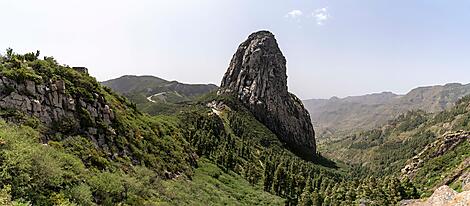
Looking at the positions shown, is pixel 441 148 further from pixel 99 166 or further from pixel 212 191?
pixel 99 166

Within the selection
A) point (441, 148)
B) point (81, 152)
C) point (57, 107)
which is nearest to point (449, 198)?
point (81, 152)

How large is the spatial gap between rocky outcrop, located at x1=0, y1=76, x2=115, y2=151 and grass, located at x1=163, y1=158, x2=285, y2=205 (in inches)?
691

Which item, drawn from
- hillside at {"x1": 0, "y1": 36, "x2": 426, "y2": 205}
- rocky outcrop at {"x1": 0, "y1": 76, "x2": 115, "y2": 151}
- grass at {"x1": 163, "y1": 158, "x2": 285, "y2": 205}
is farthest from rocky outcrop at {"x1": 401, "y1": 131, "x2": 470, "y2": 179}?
rocky outcrop at {"x1": 0, "y1": 76, "x2": 115, "y2": 151}

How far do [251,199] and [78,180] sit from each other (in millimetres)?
71830

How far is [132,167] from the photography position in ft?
220

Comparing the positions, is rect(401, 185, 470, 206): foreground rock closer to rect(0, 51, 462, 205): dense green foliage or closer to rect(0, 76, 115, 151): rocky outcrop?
rect(0, 51, 462, 205): dense green foliage

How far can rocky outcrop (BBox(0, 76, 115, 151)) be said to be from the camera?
179 ft

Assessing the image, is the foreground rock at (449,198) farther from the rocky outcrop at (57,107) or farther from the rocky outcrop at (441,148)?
the rocky outcrop at (441,148)

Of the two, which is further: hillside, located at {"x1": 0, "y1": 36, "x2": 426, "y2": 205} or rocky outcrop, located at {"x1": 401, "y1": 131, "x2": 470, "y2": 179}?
rocky outcrop, located at {"x1": 401, "y1": 131, "x2": 470, "y2": 179}

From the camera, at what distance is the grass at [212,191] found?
232ft

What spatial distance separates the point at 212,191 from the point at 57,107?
44.6 metres

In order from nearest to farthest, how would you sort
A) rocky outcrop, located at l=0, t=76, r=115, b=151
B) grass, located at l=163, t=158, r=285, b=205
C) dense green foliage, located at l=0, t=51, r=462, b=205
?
dense green foliage, located at l=0, t=51, r=462, b=205, rocky outcrop, located at l=0, t=76, r=115, b=151, grass, located at l=163, t=158, r=285, b=205

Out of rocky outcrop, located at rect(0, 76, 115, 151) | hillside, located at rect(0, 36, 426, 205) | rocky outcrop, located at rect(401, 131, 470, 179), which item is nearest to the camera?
hillside, located at rect(0, 36, 426, 205)

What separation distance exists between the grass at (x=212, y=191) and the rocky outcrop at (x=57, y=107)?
691 inches
